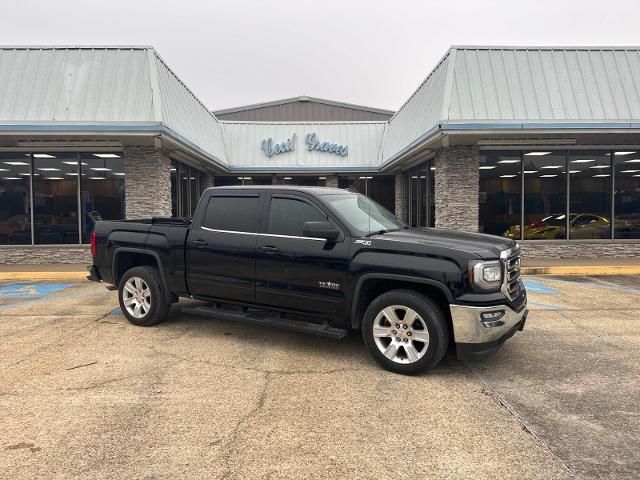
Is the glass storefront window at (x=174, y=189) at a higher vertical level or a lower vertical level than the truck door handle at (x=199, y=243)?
higher

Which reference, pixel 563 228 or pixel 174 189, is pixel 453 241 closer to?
pixel 563 228

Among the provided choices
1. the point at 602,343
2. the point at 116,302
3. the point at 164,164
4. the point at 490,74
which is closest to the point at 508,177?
the point at 490,74

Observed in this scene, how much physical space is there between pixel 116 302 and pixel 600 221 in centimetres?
1294

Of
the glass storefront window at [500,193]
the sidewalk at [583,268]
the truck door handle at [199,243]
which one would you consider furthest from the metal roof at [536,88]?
the truck door handle at [199,243]

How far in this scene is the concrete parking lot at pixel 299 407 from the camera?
315cm

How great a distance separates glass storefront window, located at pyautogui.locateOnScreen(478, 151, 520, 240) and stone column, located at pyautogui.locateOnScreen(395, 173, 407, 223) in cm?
572

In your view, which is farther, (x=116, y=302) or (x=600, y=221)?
(x=600, y=221)

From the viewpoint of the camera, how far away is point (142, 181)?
1281 cm

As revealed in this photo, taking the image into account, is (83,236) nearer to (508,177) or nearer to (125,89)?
(125,89)

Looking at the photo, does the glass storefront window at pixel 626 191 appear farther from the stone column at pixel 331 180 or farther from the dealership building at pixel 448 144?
the stone column at pixel 331 180

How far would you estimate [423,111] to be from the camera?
14203 mm

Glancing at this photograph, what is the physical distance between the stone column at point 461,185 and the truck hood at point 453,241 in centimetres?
766

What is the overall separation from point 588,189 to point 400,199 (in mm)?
7343

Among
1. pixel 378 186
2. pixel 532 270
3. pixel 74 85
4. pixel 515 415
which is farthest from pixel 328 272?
pixel 378 186
